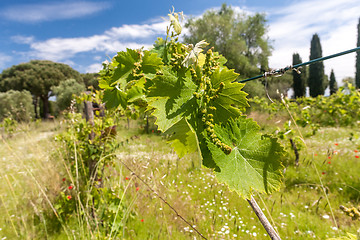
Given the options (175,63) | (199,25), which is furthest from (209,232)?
(199,25)

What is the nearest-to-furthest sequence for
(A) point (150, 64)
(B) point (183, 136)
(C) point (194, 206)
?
(B) point (183, 136) < (A) point (150, 64) < (C) point (194, 206)

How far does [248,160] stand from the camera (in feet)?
2.28

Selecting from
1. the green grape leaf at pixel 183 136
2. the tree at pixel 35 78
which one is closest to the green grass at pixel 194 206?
the green grape leaf at pixel 183 136

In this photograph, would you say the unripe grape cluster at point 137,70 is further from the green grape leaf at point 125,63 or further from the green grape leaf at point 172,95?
the green grape leaf at point 172,95

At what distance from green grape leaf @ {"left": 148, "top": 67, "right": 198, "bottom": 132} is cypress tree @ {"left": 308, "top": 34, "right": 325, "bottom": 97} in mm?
33284

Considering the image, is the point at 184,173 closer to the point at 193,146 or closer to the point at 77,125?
the point at 77,125

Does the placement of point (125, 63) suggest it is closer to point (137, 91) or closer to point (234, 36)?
point (137, 91)

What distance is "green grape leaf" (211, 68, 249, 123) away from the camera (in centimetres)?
66

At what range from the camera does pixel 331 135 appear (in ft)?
26.4

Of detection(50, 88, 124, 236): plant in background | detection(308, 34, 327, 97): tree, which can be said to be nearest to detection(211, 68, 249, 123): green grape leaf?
detection(50, 88, 124, 236): plant in background

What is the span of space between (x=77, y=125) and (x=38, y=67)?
31.2 meters

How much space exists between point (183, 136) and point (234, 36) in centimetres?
2103

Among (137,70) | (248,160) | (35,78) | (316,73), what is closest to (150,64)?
(137,70)

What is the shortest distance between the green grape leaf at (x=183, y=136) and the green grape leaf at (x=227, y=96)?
0.42ft
